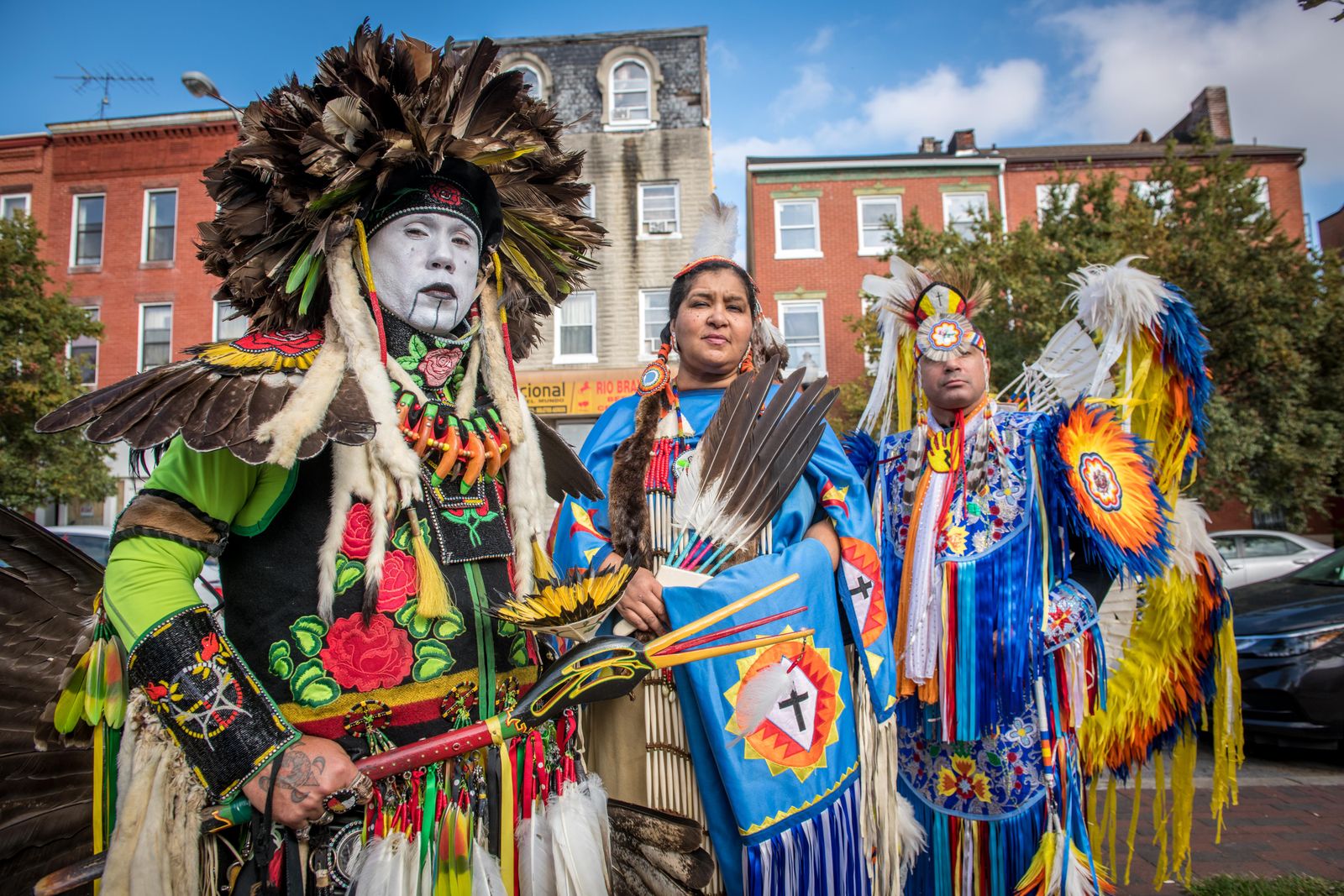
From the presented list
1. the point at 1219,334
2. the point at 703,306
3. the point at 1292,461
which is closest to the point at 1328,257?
the point at 1219,334

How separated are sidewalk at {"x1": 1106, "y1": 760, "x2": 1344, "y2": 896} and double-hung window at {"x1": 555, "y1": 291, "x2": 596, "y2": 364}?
15638mm

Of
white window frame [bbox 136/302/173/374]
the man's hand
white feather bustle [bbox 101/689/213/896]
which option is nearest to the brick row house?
white window frame [bbox 136/302/173/374]

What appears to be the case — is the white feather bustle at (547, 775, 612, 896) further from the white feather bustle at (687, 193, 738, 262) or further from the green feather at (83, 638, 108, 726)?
the white feather bustle at (687, 193, 738, 262)

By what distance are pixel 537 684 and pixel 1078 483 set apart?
201 centimetres

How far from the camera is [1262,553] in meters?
11.4

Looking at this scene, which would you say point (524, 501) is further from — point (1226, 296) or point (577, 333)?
point (577, 333)

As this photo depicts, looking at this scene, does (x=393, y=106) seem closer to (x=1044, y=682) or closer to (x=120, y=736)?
(x=120, y=736)

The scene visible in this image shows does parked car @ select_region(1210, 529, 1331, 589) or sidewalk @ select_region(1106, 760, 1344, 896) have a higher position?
parked car @ select_region(1210, 529, 1331, 589)

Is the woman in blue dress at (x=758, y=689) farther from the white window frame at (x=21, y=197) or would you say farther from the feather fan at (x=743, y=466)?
the white window frame at (x=21, y=197)

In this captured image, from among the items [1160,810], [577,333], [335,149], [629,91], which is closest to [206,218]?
[577,333]

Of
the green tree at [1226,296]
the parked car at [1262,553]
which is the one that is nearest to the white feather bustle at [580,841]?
the green tree at [1226,296]

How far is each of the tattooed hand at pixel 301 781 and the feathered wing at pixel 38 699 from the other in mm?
555

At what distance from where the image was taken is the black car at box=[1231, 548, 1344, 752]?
5.16 m

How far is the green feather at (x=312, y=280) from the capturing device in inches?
70.7
